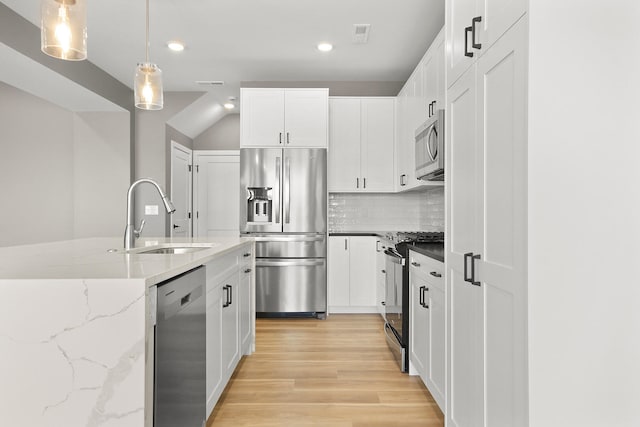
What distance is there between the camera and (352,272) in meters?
4.94

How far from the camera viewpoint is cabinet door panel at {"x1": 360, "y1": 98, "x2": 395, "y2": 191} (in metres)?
5.07

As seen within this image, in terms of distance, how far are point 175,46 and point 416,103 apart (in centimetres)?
244

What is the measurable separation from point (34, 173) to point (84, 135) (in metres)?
0.75

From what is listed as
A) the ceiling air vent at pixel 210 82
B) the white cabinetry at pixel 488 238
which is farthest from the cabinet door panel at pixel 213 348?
the ceiling air vent at pixel 210 82

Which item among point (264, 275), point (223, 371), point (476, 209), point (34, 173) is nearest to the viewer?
point (476, 209)

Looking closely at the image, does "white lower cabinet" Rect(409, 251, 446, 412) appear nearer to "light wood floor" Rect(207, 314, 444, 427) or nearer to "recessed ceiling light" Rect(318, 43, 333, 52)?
"light wood floor" Rect(207, 314, 444, 427)

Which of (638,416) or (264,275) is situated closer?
(638,416)

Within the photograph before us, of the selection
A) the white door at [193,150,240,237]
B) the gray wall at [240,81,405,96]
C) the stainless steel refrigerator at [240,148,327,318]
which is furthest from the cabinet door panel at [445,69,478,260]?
the white door at [193,150,240,237]

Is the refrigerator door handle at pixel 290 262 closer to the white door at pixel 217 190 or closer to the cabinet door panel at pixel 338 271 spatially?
the cabinet door panel at pixel 338 271

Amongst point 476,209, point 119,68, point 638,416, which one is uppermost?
point 119,68

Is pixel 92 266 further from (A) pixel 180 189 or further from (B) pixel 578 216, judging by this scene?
(A) pixel 180 189

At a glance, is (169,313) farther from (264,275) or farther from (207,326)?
(264,275)

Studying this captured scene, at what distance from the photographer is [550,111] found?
1.24 m

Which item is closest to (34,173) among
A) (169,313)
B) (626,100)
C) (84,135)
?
(84,135)
